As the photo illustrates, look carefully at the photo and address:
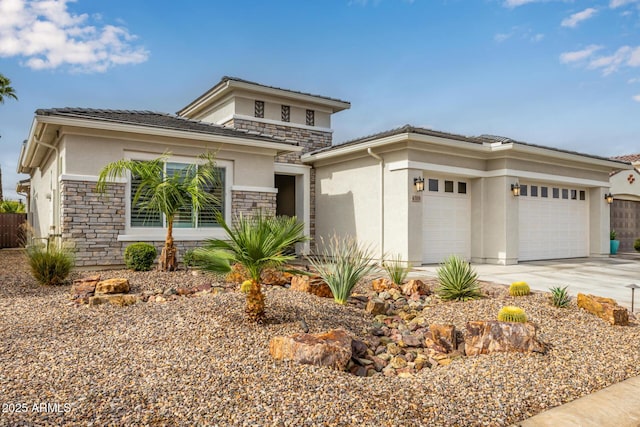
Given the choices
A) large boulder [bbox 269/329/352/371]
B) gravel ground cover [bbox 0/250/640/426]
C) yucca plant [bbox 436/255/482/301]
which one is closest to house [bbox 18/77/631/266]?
yucca plant [bbox 436/255/482/301]

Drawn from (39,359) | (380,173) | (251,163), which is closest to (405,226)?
(380,173)

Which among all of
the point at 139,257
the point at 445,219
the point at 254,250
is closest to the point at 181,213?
the point at 139,257

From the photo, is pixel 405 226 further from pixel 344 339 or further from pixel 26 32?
pixel 26 32

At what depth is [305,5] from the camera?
11930 millimetres

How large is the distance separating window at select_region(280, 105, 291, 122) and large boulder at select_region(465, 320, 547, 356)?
12.0m

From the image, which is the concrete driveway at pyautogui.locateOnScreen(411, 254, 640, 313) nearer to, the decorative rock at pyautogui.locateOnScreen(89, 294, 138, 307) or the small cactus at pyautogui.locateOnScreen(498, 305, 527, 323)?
the small cactus at pyautogui.locateOnScreen(498, 305, 527, 323)

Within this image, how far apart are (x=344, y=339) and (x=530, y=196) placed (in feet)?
39.9

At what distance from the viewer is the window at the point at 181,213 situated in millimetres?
10297

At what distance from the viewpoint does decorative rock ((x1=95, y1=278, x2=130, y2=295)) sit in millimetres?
6441

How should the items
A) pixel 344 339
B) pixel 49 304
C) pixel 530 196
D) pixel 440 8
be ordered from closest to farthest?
1. pixel 344 339
2. pixel 49 304
3. pixel 440 8
4. pixel 530 196

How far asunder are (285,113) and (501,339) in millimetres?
12418

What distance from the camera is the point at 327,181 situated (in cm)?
1459

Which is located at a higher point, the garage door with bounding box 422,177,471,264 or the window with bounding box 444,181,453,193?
the window with bounding box 444,181,453,193

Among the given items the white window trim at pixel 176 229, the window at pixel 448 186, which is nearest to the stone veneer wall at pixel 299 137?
the white window trim at pixel 176 229
